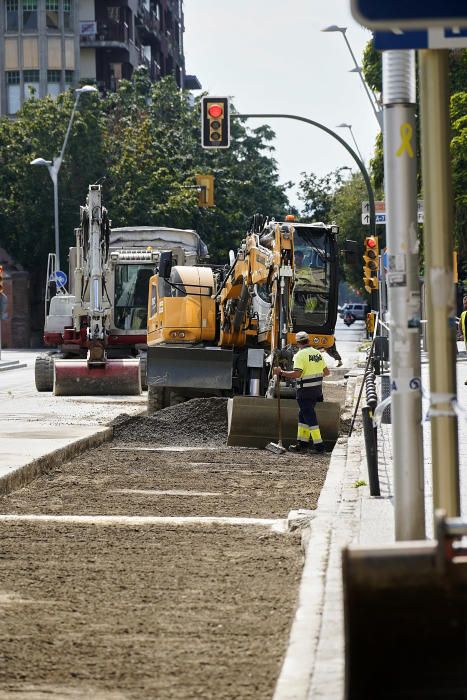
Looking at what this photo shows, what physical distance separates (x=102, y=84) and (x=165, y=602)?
7574 cm

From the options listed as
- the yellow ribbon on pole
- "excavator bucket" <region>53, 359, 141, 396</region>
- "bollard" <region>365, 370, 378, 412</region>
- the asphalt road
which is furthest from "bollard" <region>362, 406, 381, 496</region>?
"excavator bucket" <region>53, 359, 141, 396</region>

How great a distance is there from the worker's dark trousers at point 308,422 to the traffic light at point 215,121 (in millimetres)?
11804

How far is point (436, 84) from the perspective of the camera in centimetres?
633

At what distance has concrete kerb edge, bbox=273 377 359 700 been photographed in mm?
6250

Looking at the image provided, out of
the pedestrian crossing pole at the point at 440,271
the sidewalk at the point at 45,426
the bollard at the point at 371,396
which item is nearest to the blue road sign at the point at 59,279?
the sidewalk at the point at 45,426

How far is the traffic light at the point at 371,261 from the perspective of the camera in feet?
114

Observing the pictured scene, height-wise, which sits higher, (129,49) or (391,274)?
(129,49)

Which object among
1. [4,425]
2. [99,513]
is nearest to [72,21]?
[4,425]

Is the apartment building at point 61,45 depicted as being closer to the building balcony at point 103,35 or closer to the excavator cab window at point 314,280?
the building balcony at point 103,35

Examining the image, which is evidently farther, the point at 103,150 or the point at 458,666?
the point at 103,150

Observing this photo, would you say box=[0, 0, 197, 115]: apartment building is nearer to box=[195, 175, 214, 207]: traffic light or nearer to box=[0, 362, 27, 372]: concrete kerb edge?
box=[0, 362, 27, 372]: concrete kerb edge

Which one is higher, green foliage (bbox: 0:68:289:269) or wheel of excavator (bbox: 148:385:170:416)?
Result: green foliage (bbox: 0:68:289:269)

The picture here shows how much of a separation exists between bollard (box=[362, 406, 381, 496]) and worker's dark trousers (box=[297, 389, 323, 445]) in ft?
17.7

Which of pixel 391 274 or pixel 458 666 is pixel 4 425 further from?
pixel 458 666
